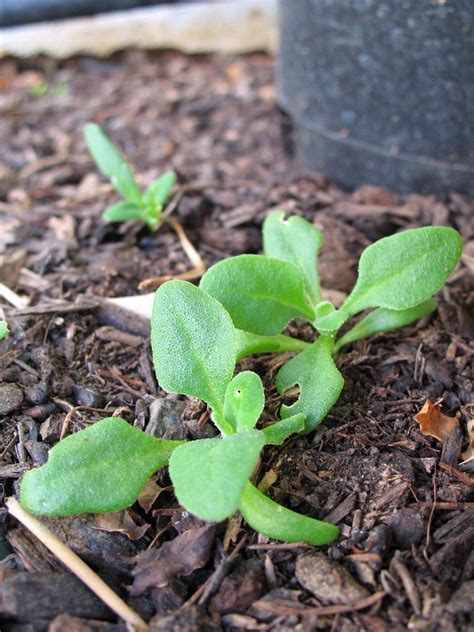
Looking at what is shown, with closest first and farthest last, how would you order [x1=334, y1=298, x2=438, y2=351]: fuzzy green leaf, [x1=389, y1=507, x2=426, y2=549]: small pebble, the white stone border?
[x1=389, y1=507, x2=426, y2=549]: small pebble
[x1=334, y1=298, x2=438, y2=351]: fuzzy green leaf
the white stone border

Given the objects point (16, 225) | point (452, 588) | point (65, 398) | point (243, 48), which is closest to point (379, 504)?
point (452, 588)

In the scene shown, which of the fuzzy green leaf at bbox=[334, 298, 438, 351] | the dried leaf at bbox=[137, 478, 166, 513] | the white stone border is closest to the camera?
the dried leaf at bbox=[137, 478, 166, 513]

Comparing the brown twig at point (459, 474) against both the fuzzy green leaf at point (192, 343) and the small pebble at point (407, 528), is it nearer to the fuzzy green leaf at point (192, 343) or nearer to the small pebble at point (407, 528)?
the small pebble at point (407, 528)

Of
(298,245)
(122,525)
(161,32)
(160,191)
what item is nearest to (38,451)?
(122,525)

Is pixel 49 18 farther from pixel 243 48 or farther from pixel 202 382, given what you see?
pixel 202 382

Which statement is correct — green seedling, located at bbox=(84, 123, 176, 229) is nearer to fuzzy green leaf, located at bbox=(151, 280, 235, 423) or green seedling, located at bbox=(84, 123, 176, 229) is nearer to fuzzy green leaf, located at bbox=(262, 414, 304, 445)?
fuzzy green leaf, located at bbox=(151, 280, 235, 423)

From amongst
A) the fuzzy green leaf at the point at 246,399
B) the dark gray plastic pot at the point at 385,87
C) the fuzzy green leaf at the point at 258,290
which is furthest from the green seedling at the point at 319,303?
the dark gray plastic pot at the point at 385,87

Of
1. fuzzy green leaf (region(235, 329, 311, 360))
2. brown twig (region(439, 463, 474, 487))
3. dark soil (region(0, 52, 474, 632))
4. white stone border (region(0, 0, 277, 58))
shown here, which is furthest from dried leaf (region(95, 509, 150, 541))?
white stone border (region(0, 0, 277, 58))
